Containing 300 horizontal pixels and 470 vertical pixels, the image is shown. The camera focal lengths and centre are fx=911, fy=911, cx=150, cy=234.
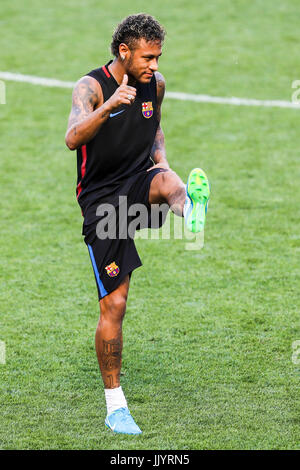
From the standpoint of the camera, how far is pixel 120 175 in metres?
5.35

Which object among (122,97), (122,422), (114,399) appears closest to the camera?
(122,97)

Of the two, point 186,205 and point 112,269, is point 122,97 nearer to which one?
point 186,205

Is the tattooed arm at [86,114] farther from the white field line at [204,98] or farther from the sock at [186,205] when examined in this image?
the white field line at [204,98]

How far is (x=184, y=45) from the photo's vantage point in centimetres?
1445

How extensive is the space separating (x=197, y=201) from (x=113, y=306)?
800 mm

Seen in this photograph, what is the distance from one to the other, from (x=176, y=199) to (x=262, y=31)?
10419 mm

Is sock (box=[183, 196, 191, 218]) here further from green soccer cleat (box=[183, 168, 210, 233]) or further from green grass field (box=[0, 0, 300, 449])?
green grass field (box=[0, 0, 300, 449])

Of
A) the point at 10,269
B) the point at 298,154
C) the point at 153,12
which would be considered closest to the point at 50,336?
the point at 10,269

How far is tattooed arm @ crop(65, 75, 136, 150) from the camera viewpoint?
482cm

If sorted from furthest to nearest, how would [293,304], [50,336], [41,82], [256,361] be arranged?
[41,82] → [293,304] → [50,336] → [256,361]

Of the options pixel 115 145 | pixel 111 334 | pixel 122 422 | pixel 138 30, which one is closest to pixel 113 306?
pixel 111 334

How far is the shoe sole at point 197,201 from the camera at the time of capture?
4.96 metres

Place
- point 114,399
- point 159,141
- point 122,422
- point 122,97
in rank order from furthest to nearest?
point 159,141
point 114,399
point 122,422
point 122,97
